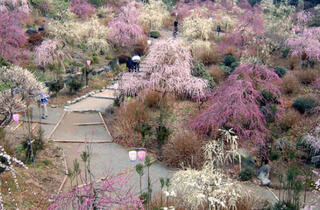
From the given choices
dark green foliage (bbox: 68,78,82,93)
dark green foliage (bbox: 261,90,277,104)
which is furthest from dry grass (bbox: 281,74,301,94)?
dark green foliage (bbox: 68,78,82,93)

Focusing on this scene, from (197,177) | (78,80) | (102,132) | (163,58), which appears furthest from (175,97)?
(197,177)

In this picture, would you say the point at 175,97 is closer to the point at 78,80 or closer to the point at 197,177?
the point at 78,80

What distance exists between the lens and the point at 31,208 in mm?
6191

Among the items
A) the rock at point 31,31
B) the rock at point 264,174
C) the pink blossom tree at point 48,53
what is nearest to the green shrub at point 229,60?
the pink blossom tree at point 48,53

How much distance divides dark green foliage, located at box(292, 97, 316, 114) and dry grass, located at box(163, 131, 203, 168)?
13.7 feet

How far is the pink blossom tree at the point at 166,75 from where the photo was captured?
10.9 m

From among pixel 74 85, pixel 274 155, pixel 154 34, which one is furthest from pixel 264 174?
pixel 154 34

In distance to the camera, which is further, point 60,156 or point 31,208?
point 60,156

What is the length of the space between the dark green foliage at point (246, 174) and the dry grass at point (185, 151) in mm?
943

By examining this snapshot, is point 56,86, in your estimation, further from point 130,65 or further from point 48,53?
point 130,65

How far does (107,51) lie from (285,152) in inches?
446

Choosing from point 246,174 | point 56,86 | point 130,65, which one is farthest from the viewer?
point 130,65

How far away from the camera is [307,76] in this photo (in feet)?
44.2

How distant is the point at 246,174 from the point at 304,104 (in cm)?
416
